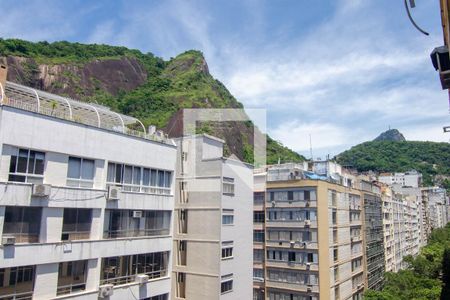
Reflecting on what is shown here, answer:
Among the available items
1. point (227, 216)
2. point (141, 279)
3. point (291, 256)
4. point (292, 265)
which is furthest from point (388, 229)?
point (141, 279)

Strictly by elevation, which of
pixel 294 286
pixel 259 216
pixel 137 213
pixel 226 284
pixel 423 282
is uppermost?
pixel 137 213

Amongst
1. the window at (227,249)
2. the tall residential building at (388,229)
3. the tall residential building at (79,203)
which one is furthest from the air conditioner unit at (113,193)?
the tall residential building at (388,229)

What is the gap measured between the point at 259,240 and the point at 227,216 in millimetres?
15524

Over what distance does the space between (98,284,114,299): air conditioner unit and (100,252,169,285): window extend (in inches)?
21.6

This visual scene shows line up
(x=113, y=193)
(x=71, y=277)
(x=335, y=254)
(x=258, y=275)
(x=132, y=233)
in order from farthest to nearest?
(x=258, y=275) < (x=335, y=254) < (x=132, y=233) < (x=113, y=193) < (x=71, y=277)

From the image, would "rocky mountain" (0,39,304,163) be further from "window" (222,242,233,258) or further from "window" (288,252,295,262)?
"window" (222,242,233,258)

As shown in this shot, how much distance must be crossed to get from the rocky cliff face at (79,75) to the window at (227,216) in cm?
6115

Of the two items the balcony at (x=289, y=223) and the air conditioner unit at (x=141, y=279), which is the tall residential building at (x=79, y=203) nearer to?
the air conditioner unit at (x=141, y=279)

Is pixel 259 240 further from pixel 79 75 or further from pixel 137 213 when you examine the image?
pixel 79 75

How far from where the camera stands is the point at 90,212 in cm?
1652

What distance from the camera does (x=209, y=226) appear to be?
2372 cm

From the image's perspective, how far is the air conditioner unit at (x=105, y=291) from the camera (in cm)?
1595

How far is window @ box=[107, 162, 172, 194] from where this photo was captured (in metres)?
17.9

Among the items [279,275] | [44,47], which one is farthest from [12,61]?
[279,275]
